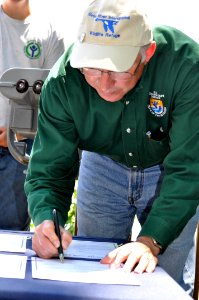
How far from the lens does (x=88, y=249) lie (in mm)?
1568

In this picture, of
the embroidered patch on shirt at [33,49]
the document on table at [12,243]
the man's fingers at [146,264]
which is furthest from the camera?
the embroidered patch on shirt at [33,49]

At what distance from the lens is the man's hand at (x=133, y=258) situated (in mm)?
1405

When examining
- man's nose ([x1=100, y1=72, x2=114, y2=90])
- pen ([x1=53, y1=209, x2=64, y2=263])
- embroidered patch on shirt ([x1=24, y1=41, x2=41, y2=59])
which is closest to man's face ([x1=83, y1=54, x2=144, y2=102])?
man's nose ([x1=100, y1=72, x2=114, y2=90])

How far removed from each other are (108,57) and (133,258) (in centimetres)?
50

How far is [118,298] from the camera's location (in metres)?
1.16

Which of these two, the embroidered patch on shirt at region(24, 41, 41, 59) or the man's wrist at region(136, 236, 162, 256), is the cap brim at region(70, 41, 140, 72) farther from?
the embroidered patch on shirt at region(24, 41, 41, 59)

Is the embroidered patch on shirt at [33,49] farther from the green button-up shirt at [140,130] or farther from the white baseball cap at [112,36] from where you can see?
the white baseball cap at [112,36]

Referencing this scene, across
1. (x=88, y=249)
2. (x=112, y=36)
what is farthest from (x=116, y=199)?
(x=112, y=36)

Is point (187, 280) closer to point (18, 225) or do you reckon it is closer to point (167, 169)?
point (167, 169)

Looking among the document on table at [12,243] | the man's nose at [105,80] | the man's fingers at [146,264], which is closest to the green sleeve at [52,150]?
the document on table at [12,243]

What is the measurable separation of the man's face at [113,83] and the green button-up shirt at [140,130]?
99 mm

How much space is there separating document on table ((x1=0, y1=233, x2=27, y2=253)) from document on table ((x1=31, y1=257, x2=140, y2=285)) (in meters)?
0.07

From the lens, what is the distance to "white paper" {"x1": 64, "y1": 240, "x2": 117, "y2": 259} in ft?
4.94

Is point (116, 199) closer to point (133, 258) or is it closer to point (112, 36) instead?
point (133, 258)
